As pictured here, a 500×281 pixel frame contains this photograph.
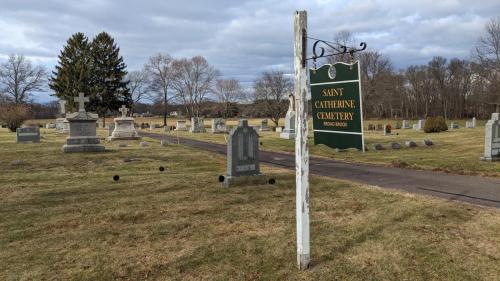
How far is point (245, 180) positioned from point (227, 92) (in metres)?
67.1

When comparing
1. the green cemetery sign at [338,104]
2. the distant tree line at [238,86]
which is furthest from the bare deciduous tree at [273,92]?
the green cemetery sign at [338,104]

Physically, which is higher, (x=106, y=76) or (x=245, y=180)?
(x=106, y=76)

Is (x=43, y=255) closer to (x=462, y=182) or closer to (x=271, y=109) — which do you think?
(x=462, y=182)

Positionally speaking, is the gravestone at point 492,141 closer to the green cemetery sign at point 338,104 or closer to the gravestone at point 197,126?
the green cemetery sign at point 338,104

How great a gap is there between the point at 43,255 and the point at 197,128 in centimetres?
3522

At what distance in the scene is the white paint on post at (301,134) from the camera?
13.4ft

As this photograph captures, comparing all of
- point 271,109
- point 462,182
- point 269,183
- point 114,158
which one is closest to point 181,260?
point 269,183

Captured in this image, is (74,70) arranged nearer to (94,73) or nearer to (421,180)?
(94,73)

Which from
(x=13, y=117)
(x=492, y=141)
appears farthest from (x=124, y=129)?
(x=492, y=141)

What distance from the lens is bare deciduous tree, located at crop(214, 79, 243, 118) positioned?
75062mm

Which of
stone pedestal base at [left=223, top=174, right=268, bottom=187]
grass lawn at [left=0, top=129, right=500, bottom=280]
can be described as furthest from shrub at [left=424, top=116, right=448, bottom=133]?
stone pedestal base at [left=223, top=174, right=268, bottom=187]

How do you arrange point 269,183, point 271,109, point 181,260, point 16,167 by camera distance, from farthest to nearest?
1. point 271,109
2. point 16,167
3. point 269,183
4. point 181,260

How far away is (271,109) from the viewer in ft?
190

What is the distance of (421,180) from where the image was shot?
9805 millimetres
